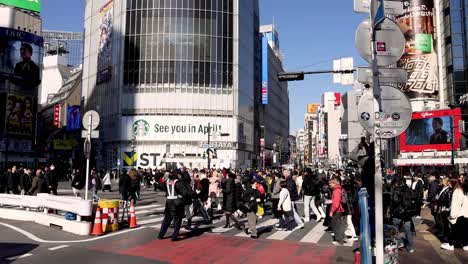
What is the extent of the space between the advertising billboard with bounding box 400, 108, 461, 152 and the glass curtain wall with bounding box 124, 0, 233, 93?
28693 mm

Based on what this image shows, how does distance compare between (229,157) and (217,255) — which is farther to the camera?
(229,157)

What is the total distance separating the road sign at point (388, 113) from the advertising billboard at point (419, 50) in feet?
187

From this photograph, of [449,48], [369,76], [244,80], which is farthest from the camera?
[244,80]

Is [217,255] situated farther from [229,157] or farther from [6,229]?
[229,157]

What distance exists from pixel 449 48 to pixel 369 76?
59.2m

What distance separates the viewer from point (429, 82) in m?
57.4

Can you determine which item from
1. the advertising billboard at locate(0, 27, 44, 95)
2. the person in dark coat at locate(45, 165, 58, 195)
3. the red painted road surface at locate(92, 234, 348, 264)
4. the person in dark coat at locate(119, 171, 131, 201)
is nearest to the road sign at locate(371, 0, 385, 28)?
the red painted road surface at locate(92, 234, 348, 264)

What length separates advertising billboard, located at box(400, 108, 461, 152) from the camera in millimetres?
47719

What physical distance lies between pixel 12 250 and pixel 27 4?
59131 mm

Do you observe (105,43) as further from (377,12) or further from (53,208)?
(377,12)

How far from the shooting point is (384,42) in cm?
537

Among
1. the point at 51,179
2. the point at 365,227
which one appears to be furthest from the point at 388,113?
the point at 51,179

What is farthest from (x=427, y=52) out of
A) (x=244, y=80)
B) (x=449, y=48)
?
(x=244, y=80)

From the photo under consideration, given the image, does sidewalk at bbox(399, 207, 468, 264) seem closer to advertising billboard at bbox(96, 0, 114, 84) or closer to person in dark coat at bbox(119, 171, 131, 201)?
person in dark coat at bbox(119, 171, 131, 201)
